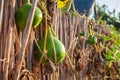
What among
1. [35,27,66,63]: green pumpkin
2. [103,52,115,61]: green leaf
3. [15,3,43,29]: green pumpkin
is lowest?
[103,52,115,61]: green leaf

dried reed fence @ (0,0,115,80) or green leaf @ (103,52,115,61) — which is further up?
dried reed fence @ (0,0,115,80)

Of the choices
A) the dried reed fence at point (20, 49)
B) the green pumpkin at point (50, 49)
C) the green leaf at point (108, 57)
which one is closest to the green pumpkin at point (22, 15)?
the dried reed fence at point (20, 49)

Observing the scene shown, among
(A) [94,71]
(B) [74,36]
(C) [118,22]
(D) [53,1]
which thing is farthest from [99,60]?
(C) [118,22]

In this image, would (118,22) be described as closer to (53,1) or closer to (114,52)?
(114,52)

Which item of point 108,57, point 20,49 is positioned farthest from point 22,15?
point 108,57

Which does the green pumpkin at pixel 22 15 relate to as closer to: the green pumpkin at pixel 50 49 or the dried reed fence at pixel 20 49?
the dried reed fence at pixel 20 49

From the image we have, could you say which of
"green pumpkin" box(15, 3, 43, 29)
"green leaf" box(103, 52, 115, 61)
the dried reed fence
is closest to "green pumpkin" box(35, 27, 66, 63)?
the dried reed fence

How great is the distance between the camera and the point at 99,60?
3213 millimetres

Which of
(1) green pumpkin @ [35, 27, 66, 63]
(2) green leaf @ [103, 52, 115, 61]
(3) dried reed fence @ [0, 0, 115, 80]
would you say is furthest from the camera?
(2) green leaf @ [103, 52, 115, 61]

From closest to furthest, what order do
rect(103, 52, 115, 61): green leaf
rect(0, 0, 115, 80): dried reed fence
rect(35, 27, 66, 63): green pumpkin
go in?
Answer: rect(0, 0, 115, 80): dried reed fence < rect(35, 27, 66, 63): green pumpkin < rect(103, 52, 115, 61): green leaf

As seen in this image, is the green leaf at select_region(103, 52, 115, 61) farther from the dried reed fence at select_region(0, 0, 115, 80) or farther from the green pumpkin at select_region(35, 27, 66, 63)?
the green pumpkin at select_region(35, 27, 66, 63)

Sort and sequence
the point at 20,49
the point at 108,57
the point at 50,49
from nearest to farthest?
the point at 20,49, the point at 50,49, the point at 108,57

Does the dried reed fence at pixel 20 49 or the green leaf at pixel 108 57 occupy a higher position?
the dried reed fence at pixel 20 49

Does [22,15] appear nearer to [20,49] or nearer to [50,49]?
[20,49]
